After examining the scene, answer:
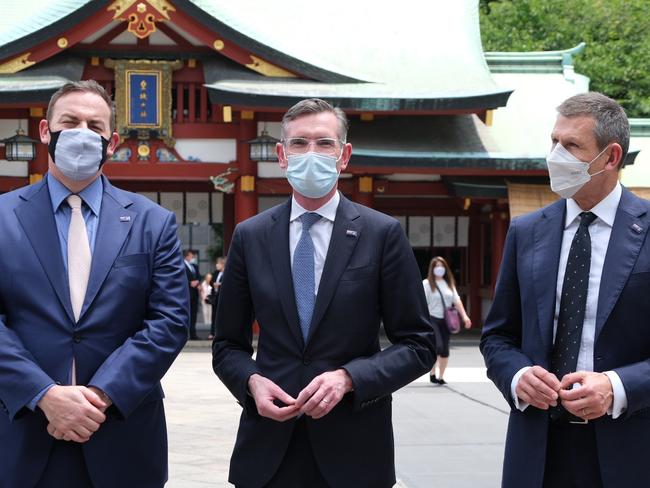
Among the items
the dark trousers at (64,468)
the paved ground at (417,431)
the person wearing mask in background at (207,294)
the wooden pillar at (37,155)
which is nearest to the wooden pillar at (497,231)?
the person wearing mask in background at (207,294)

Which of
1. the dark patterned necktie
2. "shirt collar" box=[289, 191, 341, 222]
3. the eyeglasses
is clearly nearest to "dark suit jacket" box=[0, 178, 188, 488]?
"shirt collar" box=[289, 191, 341, 222]

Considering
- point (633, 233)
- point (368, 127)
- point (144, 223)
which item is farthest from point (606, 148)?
point (368, 127)

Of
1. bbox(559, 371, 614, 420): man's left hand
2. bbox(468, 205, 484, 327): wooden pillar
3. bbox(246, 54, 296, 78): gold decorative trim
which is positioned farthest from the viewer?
bbox(468, 205, 484, 327): wooden pillar

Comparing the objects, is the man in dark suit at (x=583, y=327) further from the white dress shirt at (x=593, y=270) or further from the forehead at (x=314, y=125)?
the forehead at (x=314, y=125)

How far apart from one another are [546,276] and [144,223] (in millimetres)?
1436

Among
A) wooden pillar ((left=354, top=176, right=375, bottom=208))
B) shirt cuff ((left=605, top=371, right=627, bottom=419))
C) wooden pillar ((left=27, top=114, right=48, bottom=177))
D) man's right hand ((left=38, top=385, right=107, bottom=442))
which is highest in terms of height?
shirt cuff ((left=605, top=371, right=627, bottom=419))

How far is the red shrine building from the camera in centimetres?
1716

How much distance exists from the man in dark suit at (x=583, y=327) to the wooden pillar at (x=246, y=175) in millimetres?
13931

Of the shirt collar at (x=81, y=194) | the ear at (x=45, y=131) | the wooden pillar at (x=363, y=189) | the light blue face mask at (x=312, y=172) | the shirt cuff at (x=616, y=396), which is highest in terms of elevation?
the ear at (x=45, y=131)

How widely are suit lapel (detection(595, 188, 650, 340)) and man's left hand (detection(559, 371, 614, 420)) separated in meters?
0.18

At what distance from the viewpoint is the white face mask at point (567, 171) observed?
12.1ft

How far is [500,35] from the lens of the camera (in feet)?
108

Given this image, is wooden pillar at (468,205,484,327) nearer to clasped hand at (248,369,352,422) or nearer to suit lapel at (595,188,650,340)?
suit lapel at (595,188,650,340)

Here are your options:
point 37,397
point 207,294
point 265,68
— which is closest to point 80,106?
point 37,397
